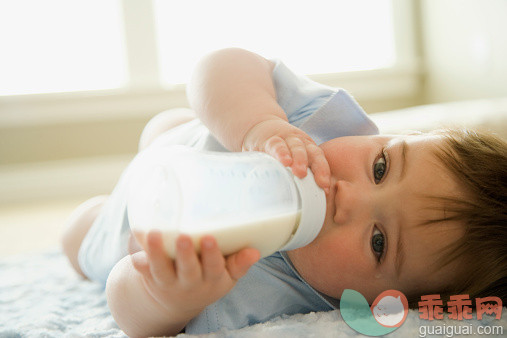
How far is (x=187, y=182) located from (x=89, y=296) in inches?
21.8

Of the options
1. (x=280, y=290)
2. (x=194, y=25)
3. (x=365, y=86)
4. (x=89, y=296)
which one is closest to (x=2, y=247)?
(x=89, y=296)

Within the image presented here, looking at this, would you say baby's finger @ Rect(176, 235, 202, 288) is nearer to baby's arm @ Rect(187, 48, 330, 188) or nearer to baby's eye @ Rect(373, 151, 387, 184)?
baby's arm @ Rect(187, 48, 330, 188)

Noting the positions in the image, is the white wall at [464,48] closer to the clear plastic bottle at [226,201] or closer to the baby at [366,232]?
the baby at [366,232]

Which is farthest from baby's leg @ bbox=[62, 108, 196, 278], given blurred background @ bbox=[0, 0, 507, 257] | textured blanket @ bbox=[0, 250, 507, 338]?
blurred background @ bbox=[0, 0, 507, 257]

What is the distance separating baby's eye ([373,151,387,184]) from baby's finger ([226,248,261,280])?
27cm

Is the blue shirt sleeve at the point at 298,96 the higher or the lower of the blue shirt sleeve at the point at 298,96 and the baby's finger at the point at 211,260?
the higher

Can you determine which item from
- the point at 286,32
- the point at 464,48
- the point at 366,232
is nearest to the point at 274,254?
the point at 366,232

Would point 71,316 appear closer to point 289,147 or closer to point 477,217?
point 289,147

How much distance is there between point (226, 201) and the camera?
1.81 feet

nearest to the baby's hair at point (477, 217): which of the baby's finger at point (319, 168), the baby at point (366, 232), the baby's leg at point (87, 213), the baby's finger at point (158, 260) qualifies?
the baby at point (366, 232)

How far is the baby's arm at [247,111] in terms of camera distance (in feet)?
2.23

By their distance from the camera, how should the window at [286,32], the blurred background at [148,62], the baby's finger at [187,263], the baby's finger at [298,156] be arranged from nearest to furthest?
1. the baby's finger at [187,263]
2. the baby's finger at [298,156]
3. the blurred background at [148,62]
4. the window at [286,32]

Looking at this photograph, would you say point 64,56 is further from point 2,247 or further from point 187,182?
point 187,182

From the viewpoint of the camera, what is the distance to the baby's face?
2.35ft
